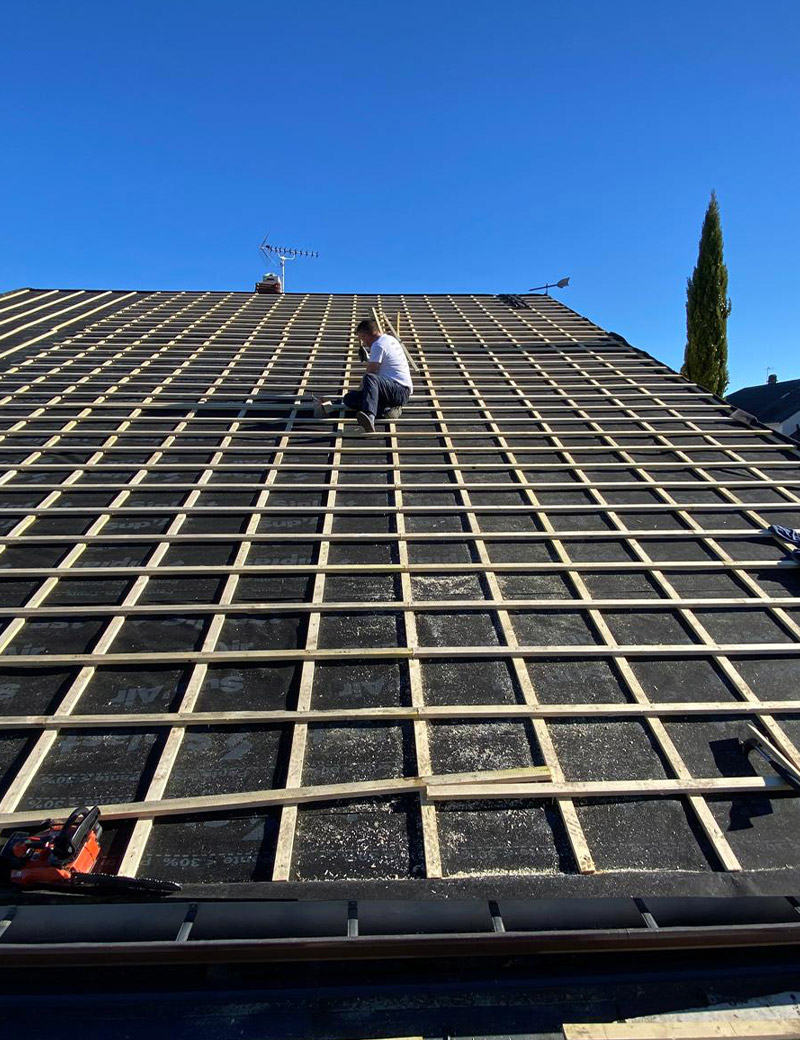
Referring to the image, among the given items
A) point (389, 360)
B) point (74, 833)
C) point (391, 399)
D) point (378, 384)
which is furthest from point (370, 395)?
point (74, 833)

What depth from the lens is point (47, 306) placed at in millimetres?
8031

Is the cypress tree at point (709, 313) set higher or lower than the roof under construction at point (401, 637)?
higher

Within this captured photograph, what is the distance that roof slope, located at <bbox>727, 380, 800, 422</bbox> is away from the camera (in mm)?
24883

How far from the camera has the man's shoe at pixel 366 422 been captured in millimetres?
4656

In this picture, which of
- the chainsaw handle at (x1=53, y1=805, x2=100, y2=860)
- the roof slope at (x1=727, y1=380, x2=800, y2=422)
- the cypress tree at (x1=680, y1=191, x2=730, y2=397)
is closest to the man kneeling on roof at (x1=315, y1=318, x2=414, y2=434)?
the chainsaw handle at (x1=53, y1=805, x2=100, y2=860)

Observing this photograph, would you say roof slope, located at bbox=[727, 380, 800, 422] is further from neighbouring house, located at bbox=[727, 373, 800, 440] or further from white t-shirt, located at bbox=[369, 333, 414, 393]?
white t-shirt, located at bbox=[369, 333, 414, 393]

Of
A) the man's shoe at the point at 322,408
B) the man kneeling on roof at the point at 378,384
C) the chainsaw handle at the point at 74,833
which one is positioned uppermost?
the man kneeling on roof at the point at 378,384

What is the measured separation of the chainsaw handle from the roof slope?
2632 cm

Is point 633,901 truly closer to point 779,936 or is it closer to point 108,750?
point 779,936

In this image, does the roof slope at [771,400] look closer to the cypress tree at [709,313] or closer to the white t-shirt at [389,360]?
the cypress tree at [709,313]

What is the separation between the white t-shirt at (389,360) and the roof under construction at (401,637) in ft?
1.21

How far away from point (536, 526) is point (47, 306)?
7847 mm

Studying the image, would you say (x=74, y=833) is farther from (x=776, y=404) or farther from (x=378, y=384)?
(x=776, y=404)

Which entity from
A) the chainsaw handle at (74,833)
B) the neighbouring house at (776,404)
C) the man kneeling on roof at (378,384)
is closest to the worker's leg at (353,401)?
the man kneeling on roof at (378,384)
